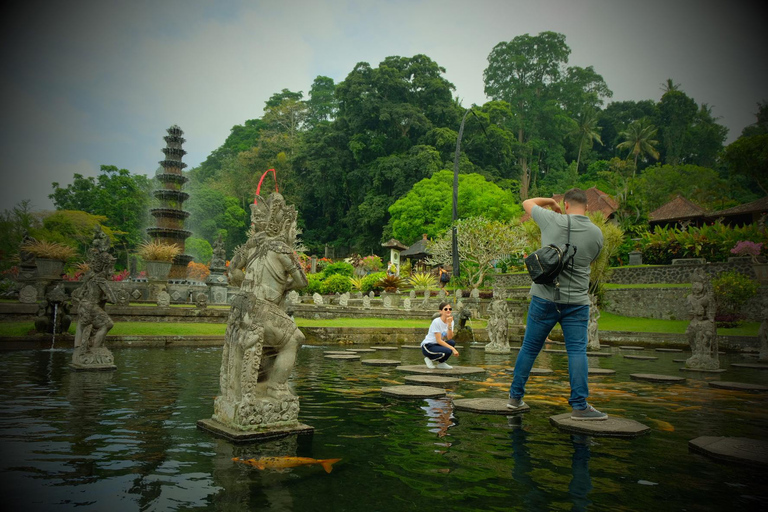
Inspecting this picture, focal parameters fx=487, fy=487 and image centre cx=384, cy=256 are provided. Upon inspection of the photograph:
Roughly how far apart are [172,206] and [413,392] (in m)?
28.7

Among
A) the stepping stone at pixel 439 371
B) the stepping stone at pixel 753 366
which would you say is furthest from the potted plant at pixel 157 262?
the stepping stone at pixel 753 366

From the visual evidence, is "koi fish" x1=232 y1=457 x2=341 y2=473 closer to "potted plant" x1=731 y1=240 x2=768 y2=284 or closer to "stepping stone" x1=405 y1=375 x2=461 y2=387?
"stepping stone" x1=405 y1=375 x2=461 y2=387

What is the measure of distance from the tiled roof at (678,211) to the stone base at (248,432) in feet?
116

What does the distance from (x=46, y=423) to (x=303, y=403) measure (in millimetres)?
2564

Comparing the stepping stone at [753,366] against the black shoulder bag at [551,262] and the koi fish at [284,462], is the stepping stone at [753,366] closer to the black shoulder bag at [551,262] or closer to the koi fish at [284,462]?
the black shoulder bag at [551,262]

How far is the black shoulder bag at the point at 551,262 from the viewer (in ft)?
15.3

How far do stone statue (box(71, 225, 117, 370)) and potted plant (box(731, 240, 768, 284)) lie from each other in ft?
77.5

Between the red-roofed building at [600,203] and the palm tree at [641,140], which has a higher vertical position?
the palm tree at [641,140]

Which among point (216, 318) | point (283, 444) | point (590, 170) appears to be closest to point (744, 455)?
point (283, 444)

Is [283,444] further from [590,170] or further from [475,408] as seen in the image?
[590,170]

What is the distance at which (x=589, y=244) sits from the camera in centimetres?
483

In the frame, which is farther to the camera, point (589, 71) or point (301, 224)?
point (589, 71)

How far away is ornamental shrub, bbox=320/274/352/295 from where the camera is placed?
98.7 feet

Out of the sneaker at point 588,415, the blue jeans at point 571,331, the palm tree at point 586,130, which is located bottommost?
the sneaker at point 588,415
